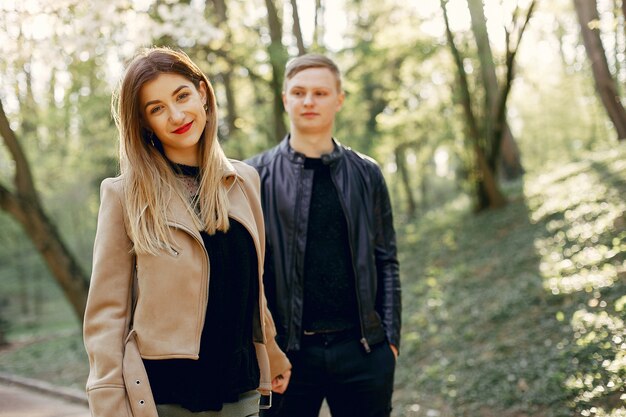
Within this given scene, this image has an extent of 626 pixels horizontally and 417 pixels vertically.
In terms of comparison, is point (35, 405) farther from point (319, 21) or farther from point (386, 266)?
point (319, 21)

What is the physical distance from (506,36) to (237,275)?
10407 mm

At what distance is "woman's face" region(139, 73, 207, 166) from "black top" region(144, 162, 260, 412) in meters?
0.15

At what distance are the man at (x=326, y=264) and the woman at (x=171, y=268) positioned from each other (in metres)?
0.66

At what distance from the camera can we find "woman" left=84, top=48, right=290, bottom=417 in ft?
7.67

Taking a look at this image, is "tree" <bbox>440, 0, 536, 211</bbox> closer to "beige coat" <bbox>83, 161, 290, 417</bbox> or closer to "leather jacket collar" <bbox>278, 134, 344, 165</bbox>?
"leather jacket collar" <bbox>278, 134, 344, 165</bbox>

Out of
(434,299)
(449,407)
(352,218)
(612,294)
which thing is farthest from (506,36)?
(352,218)

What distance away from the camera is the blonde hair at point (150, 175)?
7.91ft

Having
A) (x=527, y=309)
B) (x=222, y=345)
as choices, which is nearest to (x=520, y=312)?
(x=527, y=309)

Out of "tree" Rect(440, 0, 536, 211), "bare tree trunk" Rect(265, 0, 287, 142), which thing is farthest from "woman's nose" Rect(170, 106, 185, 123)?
"tree" Rect(440, 0, 536, 211)

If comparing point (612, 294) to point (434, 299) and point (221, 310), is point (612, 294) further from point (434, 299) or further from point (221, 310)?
point (221, 310)

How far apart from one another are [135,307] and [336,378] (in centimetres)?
135

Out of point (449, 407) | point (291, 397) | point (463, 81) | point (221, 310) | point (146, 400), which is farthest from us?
point (463, 81)

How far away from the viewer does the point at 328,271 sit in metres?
3.47

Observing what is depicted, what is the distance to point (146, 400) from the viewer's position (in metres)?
2.26
